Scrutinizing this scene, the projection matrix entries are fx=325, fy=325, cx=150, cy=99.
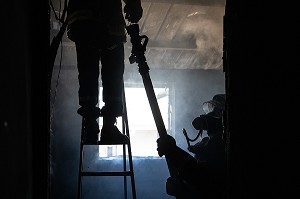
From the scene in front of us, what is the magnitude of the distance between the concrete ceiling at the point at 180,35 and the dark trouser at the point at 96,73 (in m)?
3.07

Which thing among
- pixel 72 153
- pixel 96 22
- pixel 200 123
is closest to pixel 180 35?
pixel 72 153

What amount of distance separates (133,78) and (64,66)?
1.91 m

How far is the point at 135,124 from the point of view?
2220cm

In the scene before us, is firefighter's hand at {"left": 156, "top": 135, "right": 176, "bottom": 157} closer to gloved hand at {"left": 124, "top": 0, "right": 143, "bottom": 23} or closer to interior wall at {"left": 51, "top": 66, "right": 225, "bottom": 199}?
gloved hand at {"left": 124, "top": 0, "right": 143, "bottom": 23}

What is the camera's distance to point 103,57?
3154 millimetres

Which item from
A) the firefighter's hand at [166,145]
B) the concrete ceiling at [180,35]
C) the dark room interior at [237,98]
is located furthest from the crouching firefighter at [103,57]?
the concrete ceiling at [180,35]

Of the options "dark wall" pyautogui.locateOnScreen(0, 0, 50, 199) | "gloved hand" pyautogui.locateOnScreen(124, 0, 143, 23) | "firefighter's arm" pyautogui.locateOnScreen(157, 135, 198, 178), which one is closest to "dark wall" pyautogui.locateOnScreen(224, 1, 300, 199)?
"firefighter's arm" pyautogui.locateOnScreen(157, 135, 198, 178)

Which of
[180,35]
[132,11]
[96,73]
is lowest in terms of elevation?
[96,73]

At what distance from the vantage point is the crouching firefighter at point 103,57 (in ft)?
9.57

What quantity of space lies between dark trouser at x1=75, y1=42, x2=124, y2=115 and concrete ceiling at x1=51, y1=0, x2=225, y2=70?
10.1ft

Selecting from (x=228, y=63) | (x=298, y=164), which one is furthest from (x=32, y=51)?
(x=298, y=164)

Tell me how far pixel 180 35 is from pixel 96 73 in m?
5.09

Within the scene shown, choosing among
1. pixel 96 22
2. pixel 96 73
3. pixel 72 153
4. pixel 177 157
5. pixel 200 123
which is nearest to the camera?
pixel 177 157

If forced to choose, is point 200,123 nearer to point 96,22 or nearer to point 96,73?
point 96,73
